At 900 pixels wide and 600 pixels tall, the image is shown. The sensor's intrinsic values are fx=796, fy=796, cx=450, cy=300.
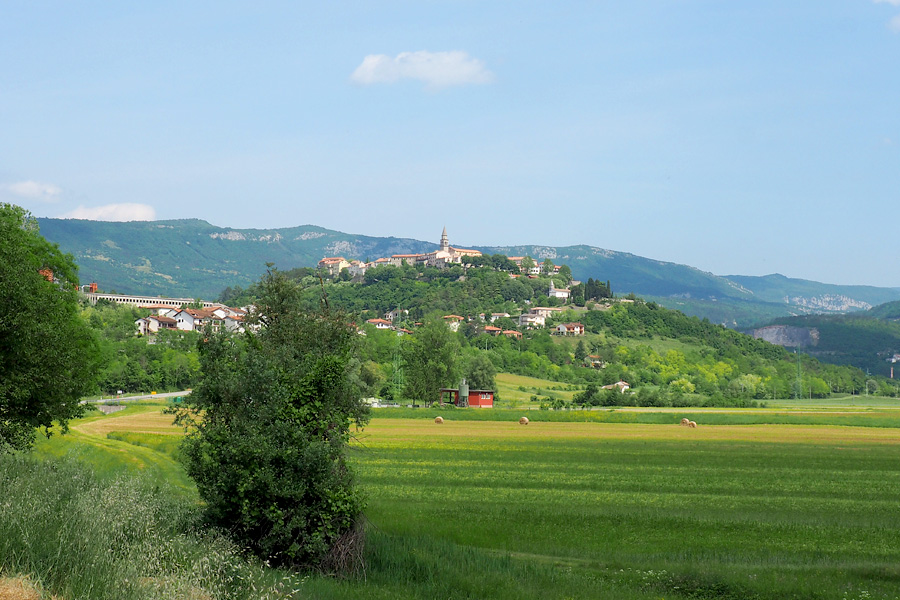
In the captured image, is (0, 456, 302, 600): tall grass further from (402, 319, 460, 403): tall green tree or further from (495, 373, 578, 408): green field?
(495, 373, 578, 408): green field

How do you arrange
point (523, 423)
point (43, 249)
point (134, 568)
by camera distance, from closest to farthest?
point (134, 568), point (43, 249), point (523, 423)

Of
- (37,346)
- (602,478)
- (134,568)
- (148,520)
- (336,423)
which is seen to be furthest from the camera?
(602,478)

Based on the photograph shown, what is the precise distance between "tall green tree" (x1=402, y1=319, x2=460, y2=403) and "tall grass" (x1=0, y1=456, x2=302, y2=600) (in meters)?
92.8

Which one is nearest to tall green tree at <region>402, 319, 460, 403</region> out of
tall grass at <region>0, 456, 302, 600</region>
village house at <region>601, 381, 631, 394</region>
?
village house at <region>601, 381, 631, 394</region>

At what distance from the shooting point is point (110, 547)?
14.1 meters

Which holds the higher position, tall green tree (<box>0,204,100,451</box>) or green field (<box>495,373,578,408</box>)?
tall green tree (<box>0,204,100,451</box>)

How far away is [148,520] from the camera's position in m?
17.2

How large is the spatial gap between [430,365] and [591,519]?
8561 cm

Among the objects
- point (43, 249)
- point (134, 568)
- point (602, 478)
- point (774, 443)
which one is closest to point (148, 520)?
point (134, 568)

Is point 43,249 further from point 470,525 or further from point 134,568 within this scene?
point 134,568

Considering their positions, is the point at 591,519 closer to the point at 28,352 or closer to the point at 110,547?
the point at 110,547

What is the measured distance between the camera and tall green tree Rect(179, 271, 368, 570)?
19031 millimetres

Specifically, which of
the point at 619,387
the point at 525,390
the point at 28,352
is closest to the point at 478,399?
the point at 619,387

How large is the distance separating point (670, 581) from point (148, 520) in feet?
→ 40.9
